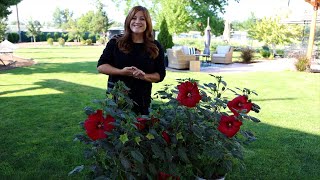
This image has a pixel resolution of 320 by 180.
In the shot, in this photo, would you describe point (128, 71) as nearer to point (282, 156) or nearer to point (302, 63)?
point (282, 156)

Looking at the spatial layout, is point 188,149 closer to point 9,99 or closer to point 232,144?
point 232,144

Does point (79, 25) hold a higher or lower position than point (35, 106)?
higher

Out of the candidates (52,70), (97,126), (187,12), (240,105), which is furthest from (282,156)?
(187,12)

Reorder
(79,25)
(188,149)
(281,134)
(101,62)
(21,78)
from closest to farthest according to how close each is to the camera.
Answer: (188,149), (101,62), (281,134), (21,78), (79,25)

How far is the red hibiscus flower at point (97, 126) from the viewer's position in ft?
4.48

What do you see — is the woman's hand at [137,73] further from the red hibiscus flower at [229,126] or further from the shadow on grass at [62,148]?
the shadow on grass at [62,148]

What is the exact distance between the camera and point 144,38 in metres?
2.12

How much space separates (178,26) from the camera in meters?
19.3

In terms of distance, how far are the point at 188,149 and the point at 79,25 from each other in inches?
1812

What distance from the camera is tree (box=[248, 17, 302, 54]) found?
18516 millimetres

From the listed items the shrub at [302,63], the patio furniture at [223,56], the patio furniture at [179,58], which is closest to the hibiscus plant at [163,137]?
the patio furniture at [179,58]

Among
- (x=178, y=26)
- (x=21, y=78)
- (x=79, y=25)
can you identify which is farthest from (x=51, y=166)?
(x=79, y=25)

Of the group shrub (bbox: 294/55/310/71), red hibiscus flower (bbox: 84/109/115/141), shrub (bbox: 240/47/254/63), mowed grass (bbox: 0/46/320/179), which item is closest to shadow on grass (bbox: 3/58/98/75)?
A: mowed grass (bbox: 0/46/320/179)

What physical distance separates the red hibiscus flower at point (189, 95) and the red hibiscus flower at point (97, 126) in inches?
14.9
